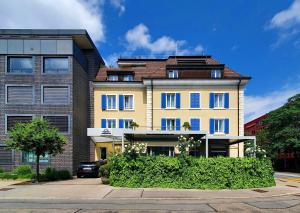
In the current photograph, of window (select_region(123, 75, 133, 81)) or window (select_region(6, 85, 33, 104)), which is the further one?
window (select_region(123, 75, 133, 81))

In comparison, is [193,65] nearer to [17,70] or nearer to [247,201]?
[17,70]

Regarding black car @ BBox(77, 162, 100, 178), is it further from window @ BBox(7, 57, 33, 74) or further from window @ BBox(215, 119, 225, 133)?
window @ BBox(215, 119, 225, 133)

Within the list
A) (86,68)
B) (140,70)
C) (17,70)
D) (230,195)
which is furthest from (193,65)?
(230,195)

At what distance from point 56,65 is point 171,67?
12.6 m

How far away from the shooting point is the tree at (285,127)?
50.7 meters

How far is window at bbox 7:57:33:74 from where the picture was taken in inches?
1352

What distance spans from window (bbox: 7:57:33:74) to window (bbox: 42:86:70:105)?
2420 millimetres

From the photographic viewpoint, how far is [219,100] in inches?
1556

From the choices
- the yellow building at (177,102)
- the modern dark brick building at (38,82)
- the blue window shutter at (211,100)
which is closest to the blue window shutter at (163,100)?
the yellow building at (177,102)

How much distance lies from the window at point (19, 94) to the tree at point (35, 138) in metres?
9.44

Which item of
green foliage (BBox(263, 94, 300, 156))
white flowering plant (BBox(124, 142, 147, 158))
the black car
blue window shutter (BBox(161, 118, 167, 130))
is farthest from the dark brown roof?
white flowering plant (BBox(124, 142, 147, 158))

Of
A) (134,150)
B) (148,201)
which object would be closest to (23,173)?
(134,150)

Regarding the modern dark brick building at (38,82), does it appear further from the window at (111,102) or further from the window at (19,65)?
the window at (111,102)

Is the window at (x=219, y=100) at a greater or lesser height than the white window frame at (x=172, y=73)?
lesser
